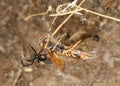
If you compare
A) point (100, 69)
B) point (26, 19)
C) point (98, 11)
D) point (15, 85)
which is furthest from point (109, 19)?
point (15, 85)

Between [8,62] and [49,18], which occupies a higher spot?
[49,18]

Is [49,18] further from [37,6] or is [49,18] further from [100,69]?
[100,69]

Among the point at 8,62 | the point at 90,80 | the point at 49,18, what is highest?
the point at 49,18

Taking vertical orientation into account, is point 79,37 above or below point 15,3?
below

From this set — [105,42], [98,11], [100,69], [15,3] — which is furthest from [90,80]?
[15,3]

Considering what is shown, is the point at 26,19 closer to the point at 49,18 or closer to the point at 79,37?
the point at 49,18

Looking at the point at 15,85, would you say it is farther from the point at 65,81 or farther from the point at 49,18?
the point at 49,18
